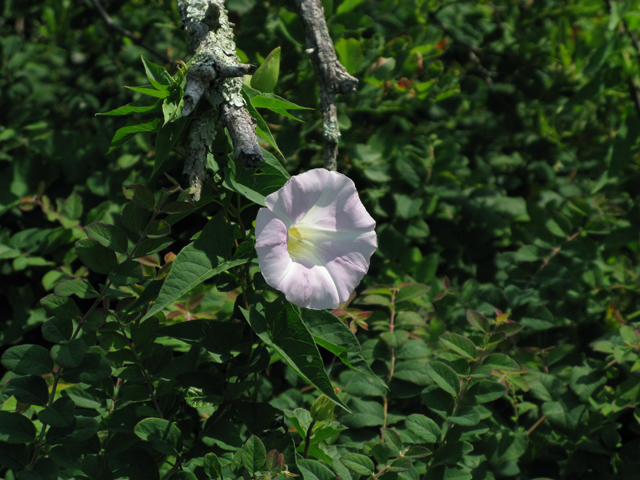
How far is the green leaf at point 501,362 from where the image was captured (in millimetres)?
898

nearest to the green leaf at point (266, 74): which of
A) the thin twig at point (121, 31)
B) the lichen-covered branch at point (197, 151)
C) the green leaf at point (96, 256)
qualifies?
the lichen-covered branch at point (197, 151)

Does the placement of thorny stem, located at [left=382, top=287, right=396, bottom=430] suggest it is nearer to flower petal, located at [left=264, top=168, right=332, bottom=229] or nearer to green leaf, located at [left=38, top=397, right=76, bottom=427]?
flower petal, located at [left=264, top=168, right=332, bottom=229]

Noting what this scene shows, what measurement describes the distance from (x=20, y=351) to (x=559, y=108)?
1737 millimetres

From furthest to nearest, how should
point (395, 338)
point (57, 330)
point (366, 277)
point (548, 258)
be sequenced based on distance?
point (366, 277), point (548, 258), point (395, 338), point (57, 330)

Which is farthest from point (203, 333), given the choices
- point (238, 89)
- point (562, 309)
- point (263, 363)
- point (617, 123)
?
point (617, 123)

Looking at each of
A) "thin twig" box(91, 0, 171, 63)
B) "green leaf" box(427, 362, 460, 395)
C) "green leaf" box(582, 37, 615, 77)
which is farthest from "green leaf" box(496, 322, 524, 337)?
"thin twig" box(91, 0, 171, 63)

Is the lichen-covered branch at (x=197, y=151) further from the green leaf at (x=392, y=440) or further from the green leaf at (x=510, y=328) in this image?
the green leaf at (x=510, y=328)

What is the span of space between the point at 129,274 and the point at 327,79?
0.47 meters

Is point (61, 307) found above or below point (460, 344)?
above

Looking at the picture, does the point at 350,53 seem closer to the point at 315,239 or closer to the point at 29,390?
the point at 315,239

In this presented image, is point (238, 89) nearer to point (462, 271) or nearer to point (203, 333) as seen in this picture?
point (203, 333)

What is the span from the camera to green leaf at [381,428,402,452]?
0.81 metres

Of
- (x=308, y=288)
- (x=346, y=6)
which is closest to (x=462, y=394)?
(x=308, y=288)

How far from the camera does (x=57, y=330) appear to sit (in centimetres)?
79
